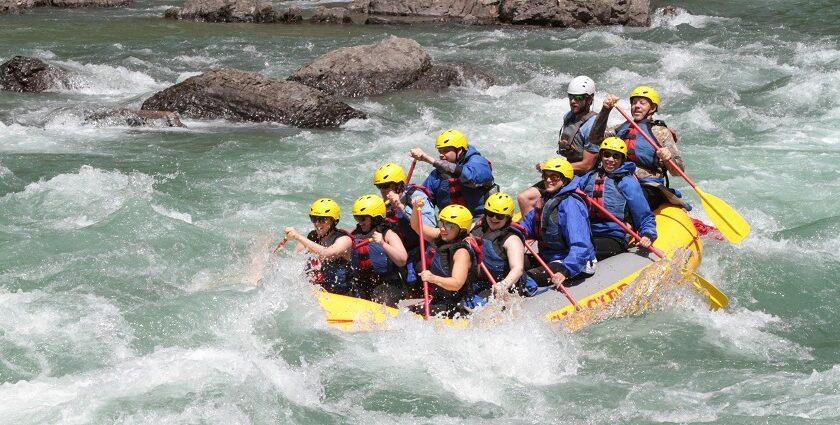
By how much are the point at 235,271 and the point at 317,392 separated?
2516 millimetres

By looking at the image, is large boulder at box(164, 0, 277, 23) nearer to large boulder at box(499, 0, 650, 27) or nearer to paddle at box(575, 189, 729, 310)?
large boulder at box(499, 0, 650, 27)

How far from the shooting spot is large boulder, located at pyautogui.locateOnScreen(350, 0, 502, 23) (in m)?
22.6

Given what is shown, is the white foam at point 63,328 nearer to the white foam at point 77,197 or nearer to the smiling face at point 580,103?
the white foam at point 77,197

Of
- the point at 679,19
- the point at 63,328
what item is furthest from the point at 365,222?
the point at 679,19

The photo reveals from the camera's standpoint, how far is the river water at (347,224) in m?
6.46

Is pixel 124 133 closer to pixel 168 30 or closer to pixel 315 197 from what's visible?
pixel 315 197

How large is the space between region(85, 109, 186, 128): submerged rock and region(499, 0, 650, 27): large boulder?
33.3ft

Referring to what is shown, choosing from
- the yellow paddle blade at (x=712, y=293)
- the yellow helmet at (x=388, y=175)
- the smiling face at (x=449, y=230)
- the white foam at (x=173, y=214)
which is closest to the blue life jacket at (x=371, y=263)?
the yellow helmet at (x=388, y=175)

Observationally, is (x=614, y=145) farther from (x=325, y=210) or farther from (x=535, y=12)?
(x=535, y=12)

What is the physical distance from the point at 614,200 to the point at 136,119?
26.2 ft

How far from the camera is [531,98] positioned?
50.4 feet

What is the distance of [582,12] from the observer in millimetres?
21344

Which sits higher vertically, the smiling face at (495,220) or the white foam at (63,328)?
the smiling face at (495,220)

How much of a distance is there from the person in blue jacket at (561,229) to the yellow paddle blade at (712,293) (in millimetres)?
927
